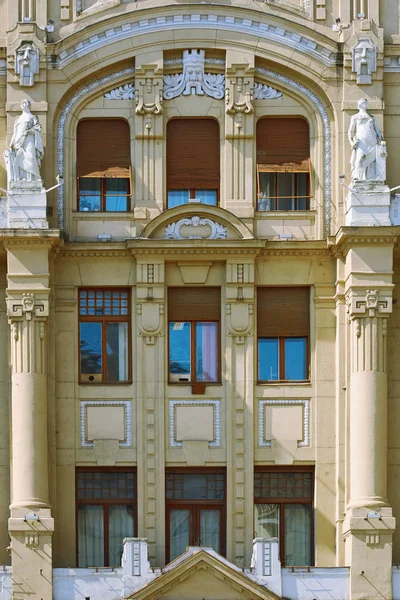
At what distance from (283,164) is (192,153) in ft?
6.50

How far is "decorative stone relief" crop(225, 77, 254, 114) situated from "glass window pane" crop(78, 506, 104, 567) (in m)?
8.99

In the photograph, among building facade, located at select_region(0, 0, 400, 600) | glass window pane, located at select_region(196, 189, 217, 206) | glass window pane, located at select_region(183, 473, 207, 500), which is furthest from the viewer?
glass window pane, located at select_region(196, 189, 217, 206)

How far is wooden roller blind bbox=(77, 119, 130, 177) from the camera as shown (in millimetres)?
43875

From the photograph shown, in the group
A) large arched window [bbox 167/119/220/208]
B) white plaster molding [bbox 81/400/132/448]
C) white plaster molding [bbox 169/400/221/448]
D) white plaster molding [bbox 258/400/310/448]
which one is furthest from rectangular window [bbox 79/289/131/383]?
white plaster molding [bbox 258/400/310/448]

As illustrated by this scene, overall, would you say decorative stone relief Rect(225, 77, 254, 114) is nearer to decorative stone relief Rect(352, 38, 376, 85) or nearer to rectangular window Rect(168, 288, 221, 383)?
decorative stone relief Rect(352, 38, 376, 85)

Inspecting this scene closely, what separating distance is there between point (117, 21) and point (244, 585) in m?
12.4

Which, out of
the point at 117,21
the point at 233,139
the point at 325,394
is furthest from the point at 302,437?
the point at 117,21

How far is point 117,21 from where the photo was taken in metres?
43.7

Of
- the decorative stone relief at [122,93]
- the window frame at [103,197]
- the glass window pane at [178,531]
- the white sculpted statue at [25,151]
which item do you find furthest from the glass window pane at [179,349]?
the decorative stone relief at [122,93]

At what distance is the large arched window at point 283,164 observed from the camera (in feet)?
144

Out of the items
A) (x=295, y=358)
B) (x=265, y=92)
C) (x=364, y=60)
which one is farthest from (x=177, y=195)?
(x=364, y=60)

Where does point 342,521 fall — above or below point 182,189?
below

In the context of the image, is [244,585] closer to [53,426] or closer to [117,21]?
[53,426]

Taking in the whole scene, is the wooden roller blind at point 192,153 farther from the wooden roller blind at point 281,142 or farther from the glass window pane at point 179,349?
the glass window pane at point 179,349
